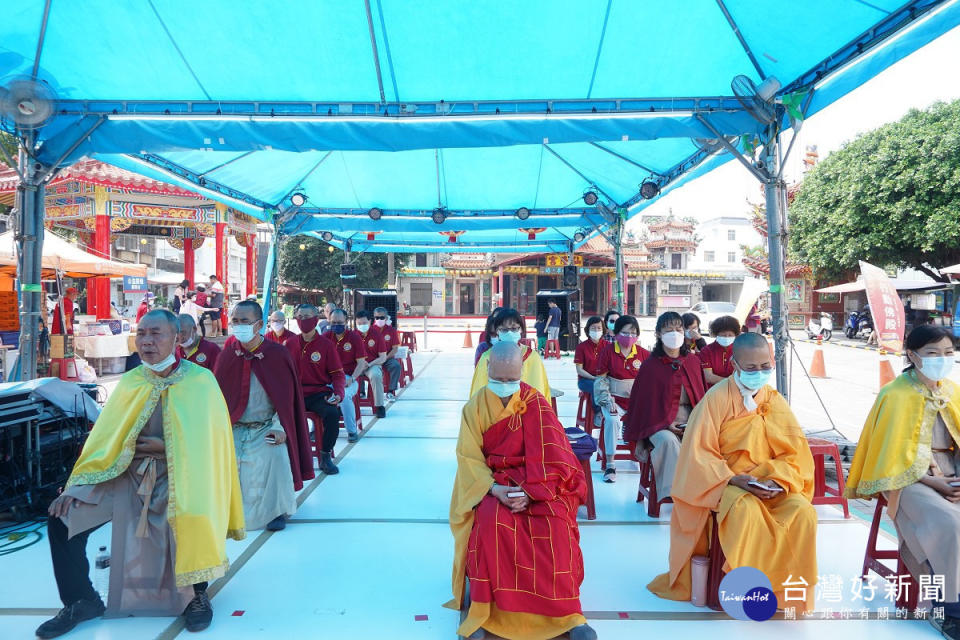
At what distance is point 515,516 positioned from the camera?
9.16 feet

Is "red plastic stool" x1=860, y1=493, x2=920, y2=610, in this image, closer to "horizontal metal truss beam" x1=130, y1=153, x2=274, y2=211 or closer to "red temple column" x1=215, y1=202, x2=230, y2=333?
"horizontal metal truss beam" x1=130, y1=153, x2=274, y2=211

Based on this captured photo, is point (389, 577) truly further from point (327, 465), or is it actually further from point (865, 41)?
point (865, 41)

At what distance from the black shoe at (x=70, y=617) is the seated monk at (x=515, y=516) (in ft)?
5.69

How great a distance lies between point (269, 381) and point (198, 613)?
1.64m

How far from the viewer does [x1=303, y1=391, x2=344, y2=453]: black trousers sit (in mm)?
5441

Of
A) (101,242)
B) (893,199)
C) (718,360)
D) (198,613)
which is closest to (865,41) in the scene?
(718,360)

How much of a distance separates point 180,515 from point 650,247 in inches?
1760

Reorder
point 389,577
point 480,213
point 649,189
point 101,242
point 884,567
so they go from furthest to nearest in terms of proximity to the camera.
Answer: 1. point 101,242
2. point 480,213
3. point 649,189
4. point 389,577
5. point 884,567

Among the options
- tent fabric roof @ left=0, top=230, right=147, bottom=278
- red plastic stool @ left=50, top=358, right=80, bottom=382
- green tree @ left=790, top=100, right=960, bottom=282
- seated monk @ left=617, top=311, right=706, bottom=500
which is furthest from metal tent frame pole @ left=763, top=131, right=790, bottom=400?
green tree @ left=790, top=100, right=960, bottom=282

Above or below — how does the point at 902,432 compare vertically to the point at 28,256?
below

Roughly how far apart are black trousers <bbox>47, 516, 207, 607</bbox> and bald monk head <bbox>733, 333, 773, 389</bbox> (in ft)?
9.60

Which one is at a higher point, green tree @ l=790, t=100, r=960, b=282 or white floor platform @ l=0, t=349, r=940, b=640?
green tree @ l=790, t=100, r=960, b=282

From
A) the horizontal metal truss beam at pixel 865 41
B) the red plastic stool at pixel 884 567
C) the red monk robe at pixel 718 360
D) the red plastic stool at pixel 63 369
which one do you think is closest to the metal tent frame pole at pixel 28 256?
the red plastic stool at pixel 63 369

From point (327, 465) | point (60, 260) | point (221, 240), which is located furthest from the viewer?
point (221, 240)
